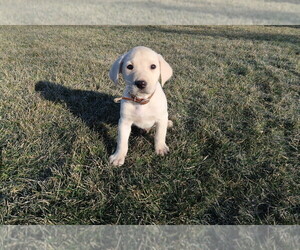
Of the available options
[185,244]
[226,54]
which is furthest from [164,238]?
[226,54]

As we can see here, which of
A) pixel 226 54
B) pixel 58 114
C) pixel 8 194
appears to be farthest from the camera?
pixel 226 54

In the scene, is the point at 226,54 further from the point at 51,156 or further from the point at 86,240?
the point at 86,240

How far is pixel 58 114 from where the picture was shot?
145 inches

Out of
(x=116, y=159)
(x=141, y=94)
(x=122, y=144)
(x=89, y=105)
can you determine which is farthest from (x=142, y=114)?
(x=89, y=105)

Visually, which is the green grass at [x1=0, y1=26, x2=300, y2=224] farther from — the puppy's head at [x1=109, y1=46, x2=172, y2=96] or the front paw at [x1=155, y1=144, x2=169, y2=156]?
the puppy's head at [x1=109, y1=46, x2=172, y2=96]

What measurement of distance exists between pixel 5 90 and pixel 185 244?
3961mm

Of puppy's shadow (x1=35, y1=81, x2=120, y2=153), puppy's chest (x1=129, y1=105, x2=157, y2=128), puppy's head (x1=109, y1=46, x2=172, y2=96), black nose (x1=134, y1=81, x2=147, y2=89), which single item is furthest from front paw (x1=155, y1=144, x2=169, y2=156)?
black nose (x1=134, y1=81, x2=147, y2=89)

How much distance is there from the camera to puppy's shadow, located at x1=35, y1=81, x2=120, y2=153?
11.2 ft

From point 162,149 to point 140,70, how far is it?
3.02 feet

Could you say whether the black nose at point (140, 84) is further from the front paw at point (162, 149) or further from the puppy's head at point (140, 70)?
the front paw at point (162, 149)

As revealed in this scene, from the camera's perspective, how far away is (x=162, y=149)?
2900mm

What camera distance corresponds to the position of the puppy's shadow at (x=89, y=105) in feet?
11.2

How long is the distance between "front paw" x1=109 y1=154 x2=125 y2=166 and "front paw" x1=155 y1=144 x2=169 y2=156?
1.33 ft

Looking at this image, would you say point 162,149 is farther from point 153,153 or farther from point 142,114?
point 142,114
